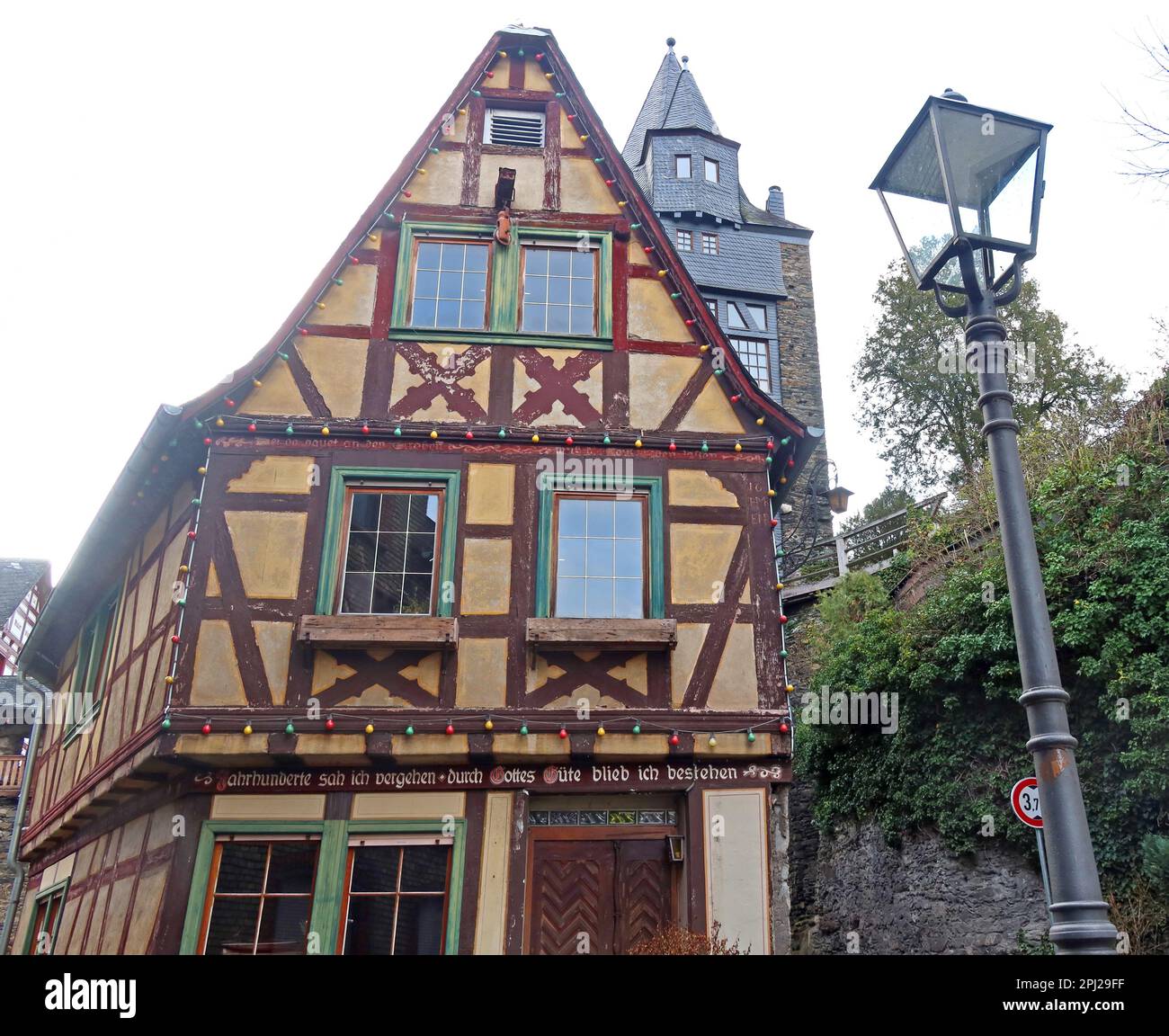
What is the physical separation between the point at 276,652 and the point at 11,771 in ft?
49.6

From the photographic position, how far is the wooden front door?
8.48m

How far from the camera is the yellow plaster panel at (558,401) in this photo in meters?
9.74

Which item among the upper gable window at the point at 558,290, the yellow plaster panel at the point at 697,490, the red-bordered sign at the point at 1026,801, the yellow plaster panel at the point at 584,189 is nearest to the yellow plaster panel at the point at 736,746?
the yellow plaster panel at the point at 697,490

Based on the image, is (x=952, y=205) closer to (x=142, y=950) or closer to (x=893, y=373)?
(x=142, y=950)

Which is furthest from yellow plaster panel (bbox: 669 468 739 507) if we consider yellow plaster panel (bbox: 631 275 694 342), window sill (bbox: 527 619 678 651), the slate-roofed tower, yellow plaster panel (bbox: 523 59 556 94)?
the slate-roofed tower

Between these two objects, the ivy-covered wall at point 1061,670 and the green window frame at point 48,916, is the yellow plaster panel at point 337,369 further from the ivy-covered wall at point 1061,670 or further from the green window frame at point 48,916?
the ivy-covered wall at point 1061,670

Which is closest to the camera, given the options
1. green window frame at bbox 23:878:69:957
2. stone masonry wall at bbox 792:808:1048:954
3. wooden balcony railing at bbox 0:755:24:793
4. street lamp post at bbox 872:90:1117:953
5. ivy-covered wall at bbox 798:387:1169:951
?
street lamp post at bbox 872:90:1117:953

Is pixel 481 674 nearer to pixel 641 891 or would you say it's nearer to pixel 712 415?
pixel 641 891

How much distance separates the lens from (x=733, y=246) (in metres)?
31.8

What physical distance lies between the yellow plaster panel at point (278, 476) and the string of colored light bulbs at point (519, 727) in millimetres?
2040

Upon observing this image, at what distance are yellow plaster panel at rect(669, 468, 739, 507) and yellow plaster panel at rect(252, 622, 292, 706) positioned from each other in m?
3.48

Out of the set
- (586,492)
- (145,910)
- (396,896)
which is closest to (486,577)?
(586,492)

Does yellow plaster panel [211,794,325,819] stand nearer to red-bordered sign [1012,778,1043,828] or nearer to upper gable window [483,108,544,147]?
red-bordered sign [1012,778,1043,828]

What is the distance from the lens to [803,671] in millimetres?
20672
